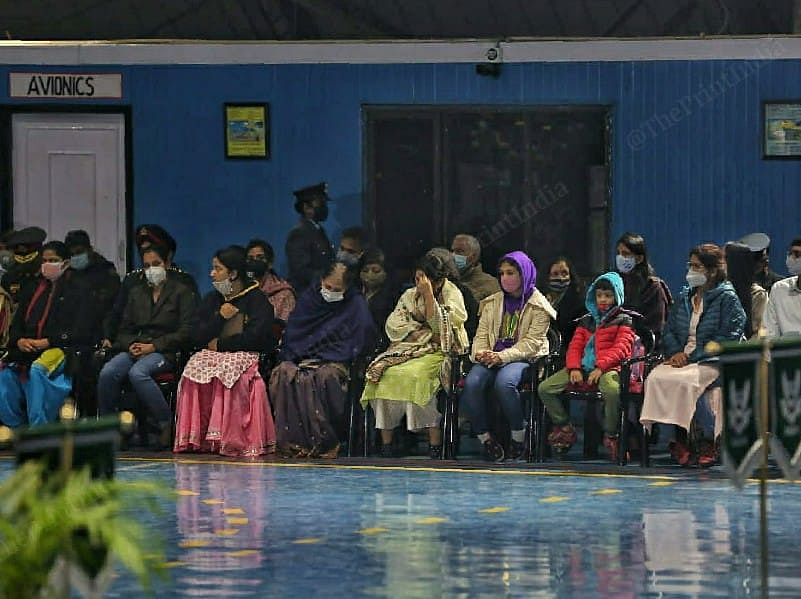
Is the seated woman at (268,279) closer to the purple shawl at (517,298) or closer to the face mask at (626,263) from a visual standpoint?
the purple shawl at (517,298)

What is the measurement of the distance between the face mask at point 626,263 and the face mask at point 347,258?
2006 mm

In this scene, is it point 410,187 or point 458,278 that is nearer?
point 458,278

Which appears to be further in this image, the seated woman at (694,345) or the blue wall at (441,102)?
the blue wall at (441,102)

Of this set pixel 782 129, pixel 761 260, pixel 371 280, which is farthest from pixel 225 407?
pixel 782 129

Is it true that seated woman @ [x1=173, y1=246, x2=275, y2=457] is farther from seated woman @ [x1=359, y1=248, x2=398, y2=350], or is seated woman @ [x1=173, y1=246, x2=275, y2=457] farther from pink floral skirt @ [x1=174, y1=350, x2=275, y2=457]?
seated woman @ [x1=359, y1=248, x2=398, y2=350]

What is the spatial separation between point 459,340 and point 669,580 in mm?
5153

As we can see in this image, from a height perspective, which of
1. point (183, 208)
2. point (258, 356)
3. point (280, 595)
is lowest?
point (280, 595)

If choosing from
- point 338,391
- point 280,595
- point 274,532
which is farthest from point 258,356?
point 280,595

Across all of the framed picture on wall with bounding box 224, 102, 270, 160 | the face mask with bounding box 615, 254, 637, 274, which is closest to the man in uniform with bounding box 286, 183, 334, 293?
the framed picture on wall with bounding box 224, 102, 270, 160

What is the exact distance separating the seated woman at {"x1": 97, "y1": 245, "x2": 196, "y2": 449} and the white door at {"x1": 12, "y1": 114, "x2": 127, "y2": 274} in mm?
1534

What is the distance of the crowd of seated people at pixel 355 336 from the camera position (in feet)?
44.9

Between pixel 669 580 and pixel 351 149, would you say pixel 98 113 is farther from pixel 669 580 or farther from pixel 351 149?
pixel 669 580

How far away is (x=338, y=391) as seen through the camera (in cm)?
1416

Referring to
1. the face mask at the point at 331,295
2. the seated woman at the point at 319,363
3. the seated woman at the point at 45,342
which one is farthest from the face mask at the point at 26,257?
the face mask at the point at 331,295
